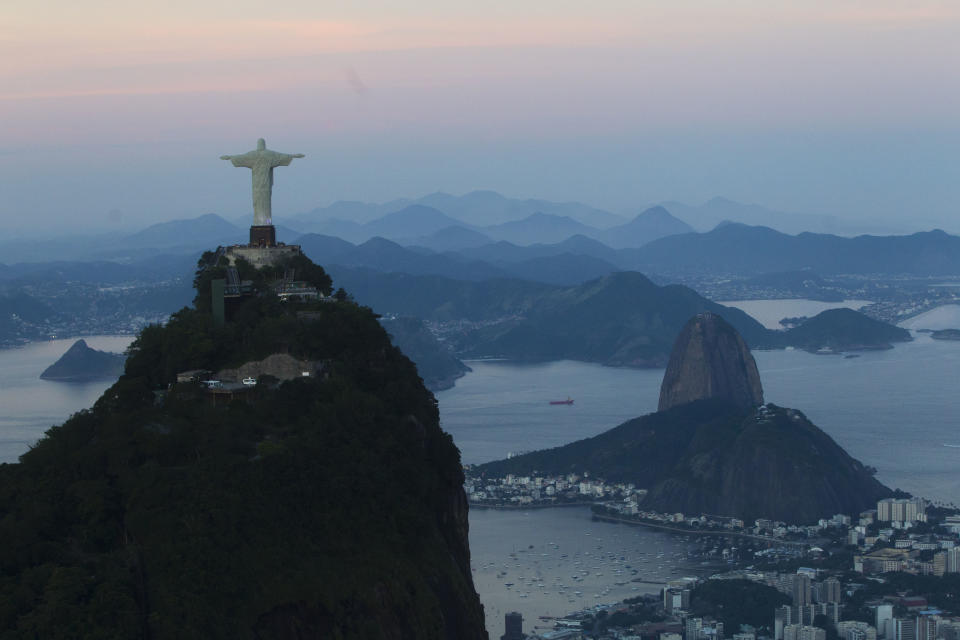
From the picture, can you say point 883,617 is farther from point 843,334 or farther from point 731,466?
point 843,334

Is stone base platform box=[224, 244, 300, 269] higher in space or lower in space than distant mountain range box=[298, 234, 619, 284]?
lower

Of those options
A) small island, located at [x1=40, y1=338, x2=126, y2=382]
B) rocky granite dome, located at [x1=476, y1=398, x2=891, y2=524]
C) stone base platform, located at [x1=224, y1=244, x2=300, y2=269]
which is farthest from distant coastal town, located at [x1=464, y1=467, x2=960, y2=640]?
small island, located at [x1=40, y1=338, x2=126, y2=382]

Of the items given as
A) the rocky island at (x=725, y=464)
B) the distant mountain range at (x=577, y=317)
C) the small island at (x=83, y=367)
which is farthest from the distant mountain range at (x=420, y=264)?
the rocky island at (x=725, y=464)

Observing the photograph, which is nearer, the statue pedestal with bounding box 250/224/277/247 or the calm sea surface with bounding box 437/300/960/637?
the statue pedestal with bounding box 250/224/277/247

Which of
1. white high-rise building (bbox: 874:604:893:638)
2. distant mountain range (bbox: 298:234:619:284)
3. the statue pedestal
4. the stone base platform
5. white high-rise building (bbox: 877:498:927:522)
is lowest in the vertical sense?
white high-rise building (bbox: 874:604:893:638)

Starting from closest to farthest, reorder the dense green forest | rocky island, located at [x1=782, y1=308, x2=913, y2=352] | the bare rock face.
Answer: the dense green forest
the bare rock face
rocky island, located at [x1=782, y1=308, x2=913, y2=352]

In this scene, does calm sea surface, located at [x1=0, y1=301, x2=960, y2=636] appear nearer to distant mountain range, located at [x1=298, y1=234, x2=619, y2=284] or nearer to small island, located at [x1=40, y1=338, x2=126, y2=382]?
small island, located at [x1=40, y1=338, x2=126, y2=382]

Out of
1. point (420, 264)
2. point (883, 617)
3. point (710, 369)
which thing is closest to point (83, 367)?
point (710, 369)
